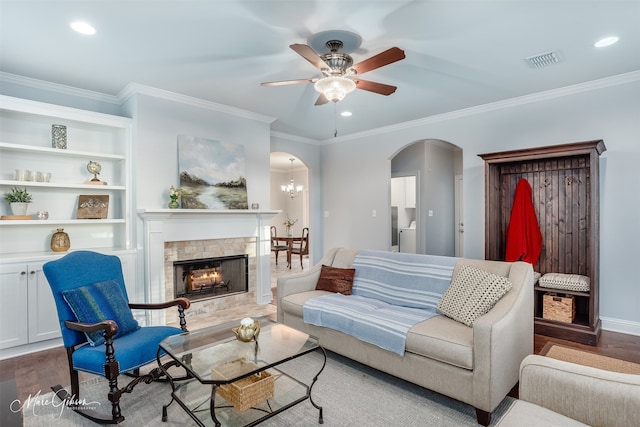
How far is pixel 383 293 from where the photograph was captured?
3.26m

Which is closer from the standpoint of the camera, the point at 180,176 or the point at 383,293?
the point at 383,293

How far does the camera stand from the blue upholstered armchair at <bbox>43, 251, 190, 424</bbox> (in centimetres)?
211

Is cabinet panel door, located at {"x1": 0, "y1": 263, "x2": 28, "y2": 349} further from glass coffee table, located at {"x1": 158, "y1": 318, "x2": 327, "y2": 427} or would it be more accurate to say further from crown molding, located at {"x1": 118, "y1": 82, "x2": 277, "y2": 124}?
crown molding, located at {"x1": 118, "y1": 82, "x2": 277, "y2": 124}

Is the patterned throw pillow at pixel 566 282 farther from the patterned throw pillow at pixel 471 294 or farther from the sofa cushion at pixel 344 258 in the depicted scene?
the sofa cushion at pixel 344 258

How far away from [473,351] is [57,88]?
15.5ft

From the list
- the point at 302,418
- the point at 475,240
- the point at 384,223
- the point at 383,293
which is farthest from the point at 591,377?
the point at 384,223

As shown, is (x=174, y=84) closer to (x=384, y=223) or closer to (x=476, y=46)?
(x=476, y=46)

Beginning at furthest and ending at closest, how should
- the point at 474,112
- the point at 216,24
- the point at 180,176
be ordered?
the point at 474,112, the point at 180,176, the point at 216,24

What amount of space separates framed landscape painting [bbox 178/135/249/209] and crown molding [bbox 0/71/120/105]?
0.97 m

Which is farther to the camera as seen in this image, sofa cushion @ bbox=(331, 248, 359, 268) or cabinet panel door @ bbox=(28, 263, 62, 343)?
sofa cushion @ bbox=(331, 248, 359, 268)

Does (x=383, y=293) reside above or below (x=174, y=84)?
below

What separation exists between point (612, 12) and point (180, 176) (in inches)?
169

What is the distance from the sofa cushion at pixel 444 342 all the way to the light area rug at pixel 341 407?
0.34m

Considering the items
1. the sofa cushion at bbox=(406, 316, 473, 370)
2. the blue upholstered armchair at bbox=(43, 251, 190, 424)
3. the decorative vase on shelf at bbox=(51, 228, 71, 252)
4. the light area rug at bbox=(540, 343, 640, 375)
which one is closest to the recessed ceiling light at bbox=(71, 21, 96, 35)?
the blue upholstered armchair at bbox=(43, 251, 190, 424)
